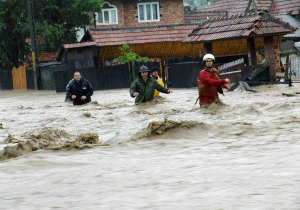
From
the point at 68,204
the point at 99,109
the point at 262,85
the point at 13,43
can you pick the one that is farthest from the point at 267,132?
the point at 13,43

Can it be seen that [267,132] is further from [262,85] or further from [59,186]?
[262,85]

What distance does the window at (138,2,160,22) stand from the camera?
36969 millimetres

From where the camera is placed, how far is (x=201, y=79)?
34.1 feet

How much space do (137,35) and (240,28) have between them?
1192cm

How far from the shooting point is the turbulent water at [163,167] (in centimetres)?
376

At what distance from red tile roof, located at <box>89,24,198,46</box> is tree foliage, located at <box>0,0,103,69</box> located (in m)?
4.77

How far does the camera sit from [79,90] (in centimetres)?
1370

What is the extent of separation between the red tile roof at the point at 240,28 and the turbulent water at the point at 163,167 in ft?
31.0

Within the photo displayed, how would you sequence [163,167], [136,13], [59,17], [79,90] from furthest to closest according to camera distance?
1. [136,13]
2. [59,17]
3. [79,90]
4. [163,167]

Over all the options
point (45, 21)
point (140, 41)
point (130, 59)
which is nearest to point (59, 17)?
point (45, 21)

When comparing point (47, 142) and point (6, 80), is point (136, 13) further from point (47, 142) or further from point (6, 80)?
point (47, 142)

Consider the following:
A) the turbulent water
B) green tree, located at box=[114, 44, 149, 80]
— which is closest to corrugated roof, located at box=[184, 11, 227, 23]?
green tree, located at box=[114, 44, 149, 80]

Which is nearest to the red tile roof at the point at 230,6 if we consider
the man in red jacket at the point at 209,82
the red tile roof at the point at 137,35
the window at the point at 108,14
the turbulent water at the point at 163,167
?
the red tile roof at the point at 137,35

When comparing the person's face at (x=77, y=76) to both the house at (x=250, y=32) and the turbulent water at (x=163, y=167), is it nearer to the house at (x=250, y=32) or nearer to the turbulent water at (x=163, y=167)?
the turbulent water at (x=163, y=167)
